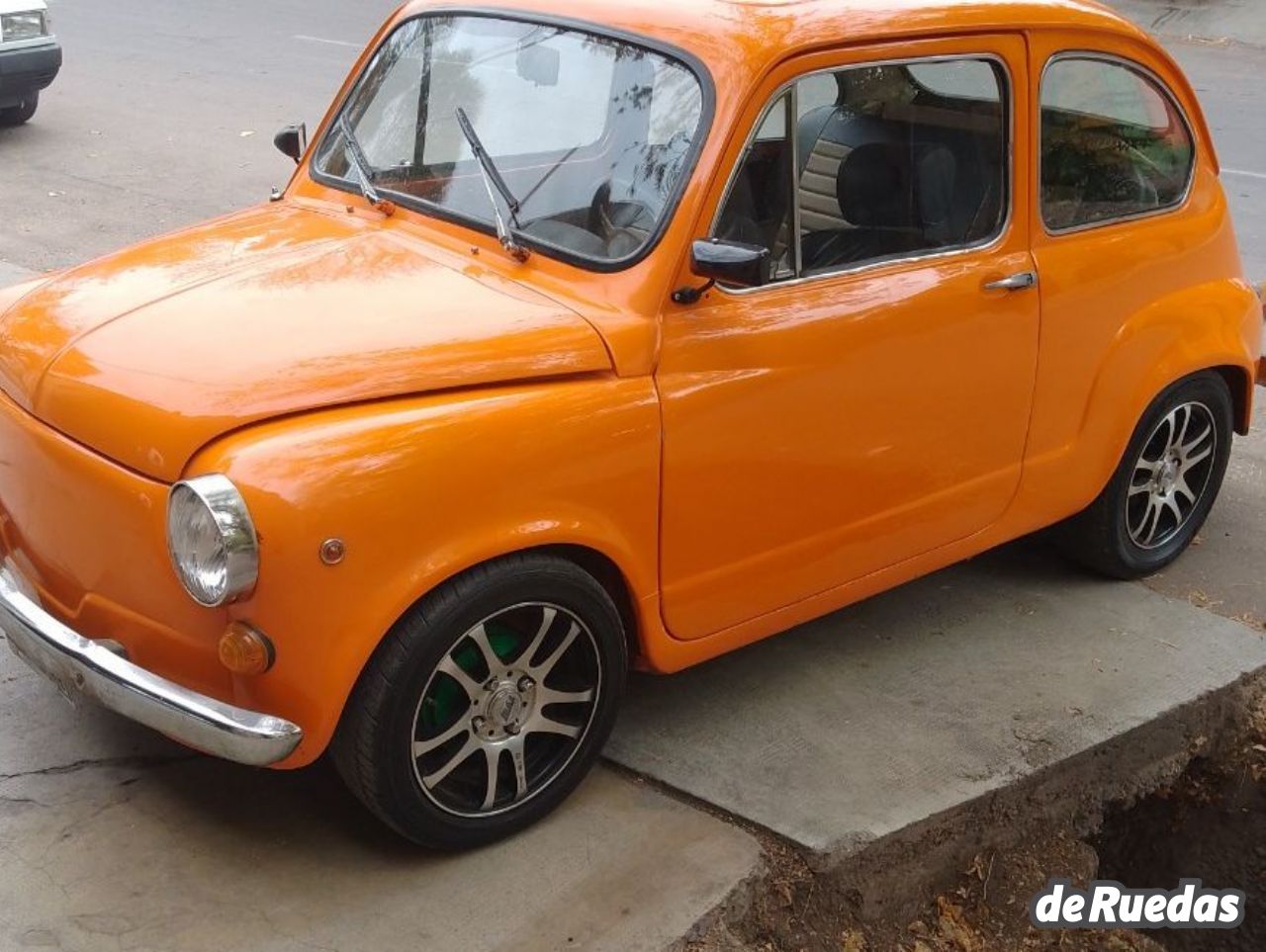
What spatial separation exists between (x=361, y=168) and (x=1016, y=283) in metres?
1.80

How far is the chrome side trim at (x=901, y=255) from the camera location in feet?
11.7

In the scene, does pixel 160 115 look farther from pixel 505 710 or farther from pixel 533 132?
pixel 505 710

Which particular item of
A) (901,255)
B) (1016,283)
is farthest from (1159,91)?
(901,255)

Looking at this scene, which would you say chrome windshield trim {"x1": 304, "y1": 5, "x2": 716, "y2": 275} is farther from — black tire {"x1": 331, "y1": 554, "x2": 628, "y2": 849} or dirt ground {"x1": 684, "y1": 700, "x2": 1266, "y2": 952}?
dirt ground {"x1": 684, "y1": 700, "x2": 1266, "y2": 952}

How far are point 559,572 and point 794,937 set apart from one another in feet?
3.24

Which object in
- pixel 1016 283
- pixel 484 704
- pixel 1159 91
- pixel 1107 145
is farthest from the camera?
pixel 1159 91

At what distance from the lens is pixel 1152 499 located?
4914mm

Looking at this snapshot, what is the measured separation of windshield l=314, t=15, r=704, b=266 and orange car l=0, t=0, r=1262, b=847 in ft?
0.04

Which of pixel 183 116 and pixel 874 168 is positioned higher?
pixel 874 168

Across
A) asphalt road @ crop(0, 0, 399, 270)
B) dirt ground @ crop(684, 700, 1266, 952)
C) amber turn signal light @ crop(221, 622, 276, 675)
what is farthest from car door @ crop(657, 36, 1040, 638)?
asphalt road @ crop(0, 0, 399, 270)

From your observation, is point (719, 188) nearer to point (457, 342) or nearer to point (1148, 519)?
point (457, 342)

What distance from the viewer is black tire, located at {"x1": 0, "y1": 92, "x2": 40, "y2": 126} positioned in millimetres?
11398

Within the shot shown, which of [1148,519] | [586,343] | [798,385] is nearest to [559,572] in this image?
[586,343]

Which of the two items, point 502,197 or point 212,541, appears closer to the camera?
point 212,541
